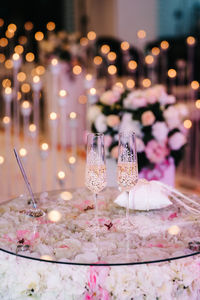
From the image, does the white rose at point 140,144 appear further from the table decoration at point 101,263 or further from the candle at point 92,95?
the table decoration at point 101,263

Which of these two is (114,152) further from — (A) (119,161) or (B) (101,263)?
(B) (101,263)

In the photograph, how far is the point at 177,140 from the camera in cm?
233

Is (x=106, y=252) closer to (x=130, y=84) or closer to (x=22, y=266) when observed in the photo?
(x=22, y=266)

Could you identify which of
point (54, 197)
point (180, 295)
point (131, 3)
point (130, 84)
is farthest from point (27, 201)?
point (131, 3)

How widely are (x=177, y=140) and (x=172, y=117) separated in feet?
0.42

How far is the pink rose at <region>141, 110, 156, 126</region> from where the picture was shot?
2.27 metres

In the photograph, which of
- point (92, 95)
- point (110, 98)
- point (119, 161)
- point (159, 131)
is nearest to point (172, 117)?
point (159, 131)

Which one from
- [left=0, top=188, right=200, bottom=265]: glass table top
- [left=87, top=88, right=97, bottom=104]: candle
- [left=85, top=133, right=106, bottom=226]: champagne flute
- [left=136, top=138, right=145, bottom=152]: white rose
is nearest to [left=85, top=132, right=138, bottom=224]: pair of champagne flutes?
[left=85, top=133, right=106, bottom=226]: champagne flute

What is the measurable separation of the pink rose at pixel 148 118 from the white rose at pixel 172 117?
88mm

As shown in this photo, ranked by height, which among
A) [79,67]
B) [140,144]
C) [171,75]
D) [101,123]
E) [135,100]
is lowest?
[140,144]

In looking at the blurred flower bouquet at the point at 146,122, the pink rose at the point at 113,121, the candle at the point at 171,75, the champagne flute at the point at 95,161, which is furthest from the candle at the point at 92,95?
the champagne flute at the point at 95,161

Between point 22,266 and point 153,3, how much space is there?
5577 millimetres

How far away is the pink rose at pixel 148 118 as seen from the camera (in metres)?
2.27

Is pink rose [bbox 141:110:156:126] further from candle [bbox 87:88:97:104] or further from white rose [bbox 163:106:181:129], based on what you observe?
candle [bbox 87:88:97:104]
